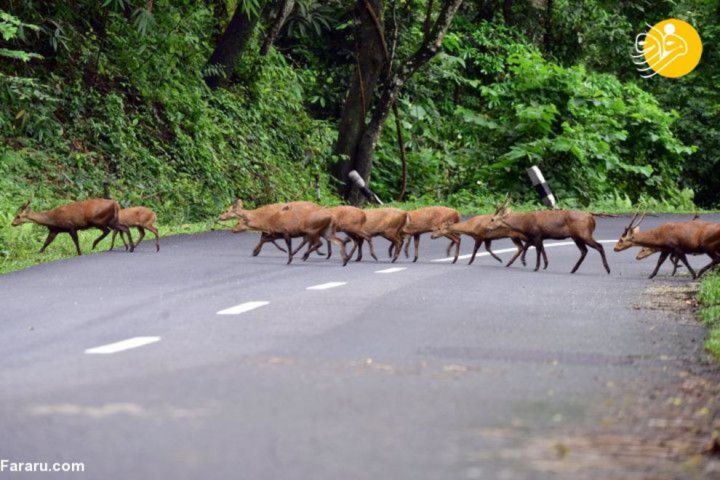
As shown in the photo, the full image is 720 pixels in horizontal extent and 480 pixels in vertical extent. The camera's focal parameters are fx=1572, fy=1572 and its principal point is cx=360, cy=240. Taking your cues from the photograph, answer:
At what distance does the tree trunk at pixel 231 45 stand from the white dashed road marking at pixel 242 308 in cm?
2088

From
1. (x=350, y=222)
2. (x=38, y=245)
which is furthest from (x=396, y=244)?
(x=38, y=245)

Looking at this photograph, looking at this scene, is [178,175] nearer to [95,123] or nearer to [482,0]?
[95,123]

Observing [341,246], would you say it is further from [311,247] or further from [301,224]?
[301,224]

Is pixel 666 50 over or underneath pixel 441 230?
over

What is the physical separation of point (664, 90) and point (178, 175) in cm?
1808

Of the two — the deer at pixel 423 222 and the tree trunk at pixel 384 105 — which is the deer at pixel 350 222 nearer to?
the deer at pixel 423 222

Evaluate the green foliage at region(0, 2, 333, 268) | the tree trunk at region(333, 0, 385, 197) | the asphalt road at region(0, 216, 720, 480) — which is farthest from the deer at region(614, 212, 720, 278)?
the tree trunk at region(333, 0, 385, 197)

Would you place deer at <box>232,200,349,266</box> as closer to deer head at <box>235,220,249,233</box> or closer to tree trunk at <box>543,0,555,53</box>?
deer head at <box>235,220,249,233</box>

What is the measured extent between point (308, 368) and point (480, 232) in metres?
12.5

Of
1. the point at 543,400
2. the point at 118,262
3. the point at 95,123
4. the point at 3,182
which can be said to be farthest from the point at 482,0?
the point at 543,400

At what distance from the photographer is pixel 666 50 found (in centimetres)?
4559

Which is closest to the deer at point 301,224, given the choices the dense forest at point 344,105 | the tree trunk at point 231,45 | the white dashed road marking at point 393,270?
the white dashed road marking at point 393,270

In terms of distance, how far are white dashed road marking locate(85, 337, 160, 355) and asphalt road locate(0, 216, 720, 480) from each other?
0.39ft

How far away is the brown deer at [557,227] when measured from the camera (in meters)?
20.8
